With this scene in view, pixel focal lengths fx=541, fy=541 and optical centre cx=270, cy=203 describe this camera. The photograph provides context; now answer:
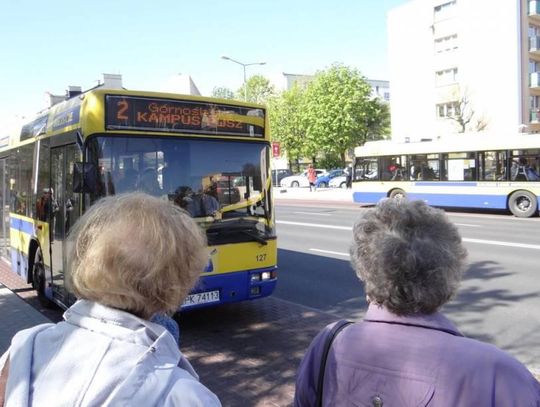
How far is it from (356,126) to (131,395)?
5286 cm

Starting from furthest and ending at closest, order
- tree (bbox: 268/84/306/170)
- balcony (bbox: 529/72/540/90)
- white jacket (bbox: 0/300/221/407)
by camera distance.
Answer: tree (bbox: 268/84/306/170) → balcony (bbox: 529/72/540/90) → white jacket (bbox: 0/300/221/407)

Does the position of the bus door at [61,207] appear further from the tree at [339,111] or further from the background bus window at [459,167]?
the tree at [339,111]

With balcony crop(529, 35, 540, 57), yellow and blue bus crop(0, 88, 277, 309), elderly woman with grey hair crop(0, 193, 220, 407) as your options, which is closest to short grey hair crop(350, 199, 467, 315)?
elderly woman with grey hair crop(0, 193, 220, 407)

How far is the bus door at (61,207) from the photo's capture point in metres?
6.05

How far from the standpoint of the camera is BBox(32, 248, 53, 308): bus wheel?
7.61 m

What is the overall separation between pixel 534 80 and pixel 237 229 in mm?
41775

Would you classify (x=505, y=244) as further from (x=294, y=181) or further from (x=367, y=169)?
(x=294, y=181)

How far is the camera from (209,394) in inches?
50.5

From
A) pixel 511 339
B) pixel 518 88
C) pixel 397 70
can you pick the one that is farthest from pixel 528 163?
pixel 397 70

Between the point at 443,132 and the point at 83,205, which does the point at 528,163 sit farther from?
the point at 443,132

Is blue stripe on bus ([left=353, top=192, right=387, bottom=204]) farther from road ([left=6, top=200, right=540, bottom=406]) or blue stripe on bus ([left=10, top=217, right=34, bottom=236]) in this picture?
blue stripe on bus ([left=10, top=217, right=34, bottom=236])

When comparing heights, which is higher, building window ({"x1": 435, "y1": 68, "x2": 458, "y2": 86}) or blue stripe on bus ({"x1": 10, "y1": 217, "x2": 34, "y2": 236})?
building window ({"x1": 435, "y1": 68, "x2": 458, "y2": 86})

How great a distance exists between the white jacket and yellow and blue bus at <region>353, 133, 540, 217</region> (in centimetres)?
1589

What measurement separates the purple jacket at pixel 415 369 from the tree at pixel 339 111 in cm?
5148
